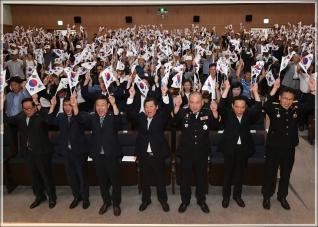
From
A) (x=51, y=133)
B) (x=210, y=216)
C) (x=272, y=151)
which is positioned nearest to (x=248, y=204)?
(x=210, y=216)

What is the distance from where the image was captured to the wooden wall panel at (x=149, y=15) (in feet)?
60.3

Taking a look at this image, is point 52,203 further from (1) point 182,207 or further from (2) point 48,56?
(2) point 48,56

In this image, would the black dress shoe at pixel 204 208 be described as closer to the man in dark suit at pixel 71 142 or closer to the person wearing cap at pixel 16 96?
the man in dark suit at pixel 71 142

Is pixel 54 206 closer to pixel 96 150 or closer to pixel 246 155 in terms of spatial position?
pixel 96 150

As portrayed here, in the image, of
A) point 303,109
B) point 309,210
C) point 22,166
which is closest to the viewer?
point 303,109

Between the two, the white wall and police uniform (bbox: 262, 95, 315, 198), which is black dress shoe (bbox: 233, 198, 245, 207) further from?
the white wall

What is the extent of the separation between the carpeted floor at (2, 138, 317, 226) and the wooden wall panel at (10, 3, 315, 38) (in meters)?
16.0

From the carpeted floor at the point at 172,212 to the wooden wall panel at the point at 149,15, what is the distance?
52.6ft

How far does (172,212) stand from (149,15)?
17.0 meters

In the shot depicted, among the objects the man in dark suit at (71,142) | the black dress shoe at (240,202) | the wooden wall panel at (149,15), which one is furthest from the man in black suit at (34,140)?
the wooden wall panel at (149,15)

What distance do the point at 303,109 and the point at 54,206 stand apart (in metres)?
3.62

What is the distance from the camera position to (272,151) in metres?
3.66

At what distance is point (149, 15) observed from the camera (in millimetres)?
18844

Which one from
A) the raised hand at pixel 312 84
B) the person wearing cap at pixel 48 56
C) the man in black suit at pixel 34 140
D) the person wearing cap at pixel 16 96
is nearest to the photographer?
the raised hand at pixel 312 84
